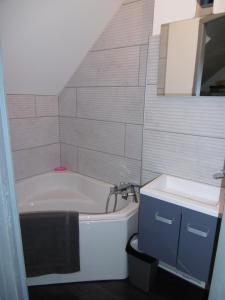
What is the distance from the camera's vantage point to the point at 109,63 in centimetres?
205

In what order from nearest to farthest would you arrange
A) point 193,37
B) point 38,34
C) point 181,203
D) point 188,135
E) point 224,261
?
1. point 224,261
2. point 181,203
3. point 193,37
4. point 188,135
5. point 38,34

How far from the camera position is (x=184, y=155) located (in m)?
1.67

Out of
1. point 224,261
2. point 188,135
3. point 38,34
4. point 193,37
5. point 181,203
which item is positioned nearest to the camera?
point 224,261

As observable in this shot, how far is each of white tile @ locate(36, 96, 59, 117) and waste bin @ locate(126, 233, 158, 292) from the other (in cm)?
164

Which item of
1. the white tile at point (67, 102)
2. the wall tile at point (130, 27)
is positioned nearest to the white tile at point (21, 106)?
the white tile at point (67, 102)

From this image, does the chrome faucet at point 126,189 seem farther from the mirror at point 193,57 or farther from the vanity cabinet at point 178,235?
the mirror at point 193,57

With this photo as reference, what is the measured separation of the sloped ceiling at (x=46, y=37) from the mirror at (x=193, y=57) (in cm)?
68

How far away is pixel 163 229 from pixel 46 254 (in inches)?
35.0

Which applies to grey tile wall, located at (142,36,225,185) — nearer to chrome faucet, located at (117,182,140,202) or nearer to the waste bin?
chrome faucet, located at (117,182,140,202)

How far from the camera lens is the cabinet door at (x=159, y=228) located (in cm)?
141

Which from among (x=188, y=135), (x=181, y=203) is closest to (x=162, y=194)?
(x=181, y=203)

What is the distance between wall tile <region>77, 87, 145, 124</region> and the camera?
1.95 meters

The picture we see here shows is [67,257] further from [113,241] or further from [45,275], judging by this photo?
[113,241]

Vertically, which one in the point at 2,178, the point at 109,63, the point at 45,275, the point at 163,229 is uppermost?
the point at 109,63
